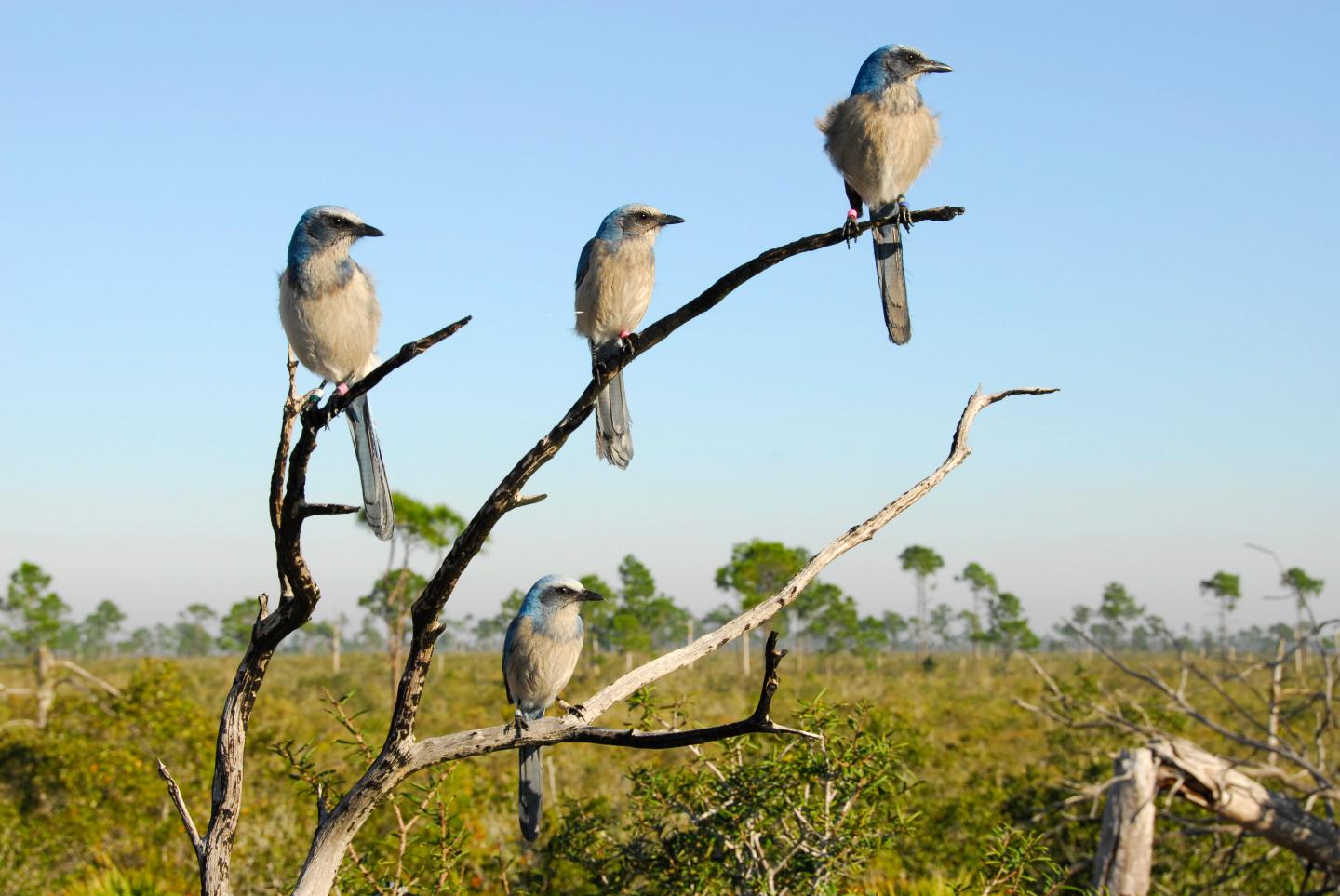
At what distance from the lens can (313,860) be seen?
10.3 ft

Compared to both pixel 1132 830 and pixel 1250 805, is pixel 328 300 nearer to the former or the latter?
pixel 1132 830

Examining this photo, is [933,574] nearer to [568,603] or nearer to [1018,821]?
[1018,821]

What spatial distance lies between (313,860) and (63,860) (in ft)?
43.7

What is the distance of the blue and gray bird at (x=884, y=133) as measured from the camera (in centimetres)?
413

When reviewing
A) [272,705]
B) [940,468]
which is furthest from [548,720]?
[272,705]

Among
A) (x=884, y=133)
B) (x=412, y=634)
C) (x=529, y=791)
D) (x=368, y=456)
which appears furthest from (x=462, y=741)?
(x=884, y=133)

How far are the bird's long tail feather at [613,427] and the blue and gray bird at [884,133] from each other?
1103 mm

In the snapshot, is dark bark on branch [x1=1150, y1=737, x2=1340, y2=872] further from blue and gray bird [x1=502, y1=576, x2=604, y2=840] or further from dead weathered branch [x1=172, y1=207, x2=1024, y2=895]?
dead weathered branch [x1=172, y1=207, x2=1024, y2=895]

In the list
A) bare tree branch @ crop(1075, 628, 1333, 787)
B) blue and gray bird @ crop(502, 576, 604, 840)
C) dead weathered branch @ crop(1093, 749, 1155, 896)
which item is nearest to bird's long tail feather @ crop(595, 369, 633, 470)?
blue and gray bird @ crop(502, 576, 604, 840)

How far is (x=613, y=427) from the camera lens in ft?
12.1

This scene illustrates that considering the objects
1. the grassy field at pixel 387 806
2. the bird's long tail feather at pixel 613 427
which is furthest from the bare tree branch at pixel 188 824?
the bird's long tail feather at pixel 613 427

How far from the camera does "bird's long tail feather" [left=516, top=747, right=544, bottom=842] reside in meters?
4.24

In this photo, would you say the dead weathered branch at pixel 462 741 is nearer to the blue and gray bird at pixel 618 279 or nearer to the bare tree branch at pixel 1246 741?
the blue and gray bird at pixel 618 279

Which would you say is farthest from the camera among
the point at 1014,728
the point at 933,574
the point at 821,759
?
the point at 933,574
